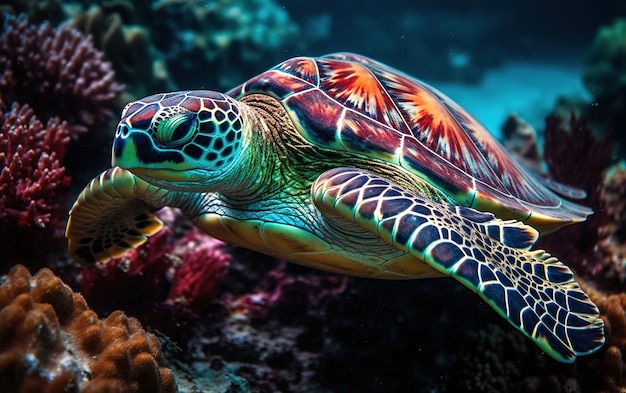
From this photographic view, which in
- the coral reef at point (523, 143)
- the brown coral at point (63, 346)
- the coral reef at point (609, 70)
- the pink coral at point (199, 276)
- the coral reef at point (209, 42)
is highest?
the coral reef at point (609, 70)

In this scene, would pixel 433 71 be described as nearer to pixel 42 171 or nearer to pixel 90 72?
pixel 90 72

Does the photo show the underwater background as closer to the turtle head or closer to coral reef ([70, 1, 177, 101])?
coral reef ([70, 1, 177, 101])

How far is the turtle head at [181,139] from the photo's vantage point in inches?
68.1

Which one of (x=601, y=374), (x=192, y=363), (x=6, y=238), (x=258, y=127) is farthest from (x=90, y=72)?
(x=601, y=374)

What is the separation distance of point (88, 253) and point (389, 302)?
1831mm

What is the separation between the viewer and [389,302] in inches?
96.4

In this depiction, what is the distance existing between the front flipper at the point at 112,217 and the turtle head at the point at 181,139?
15.8 inches

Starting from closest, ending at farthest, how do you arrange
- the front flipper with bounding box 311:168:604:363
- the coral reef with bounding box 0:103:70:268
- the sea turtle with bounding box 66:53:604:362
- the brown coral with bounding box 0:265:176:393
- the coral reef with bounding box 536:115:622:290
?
the brown coral with bounding box 0:265:176:393 < the front flipper with bounding box 311:168:604:363 < the sea turtle with bounding box 66:53:604:362 < the coral reef with bounding box 0:103:70:268 < the coral reef with bounding box 536:115:622:290

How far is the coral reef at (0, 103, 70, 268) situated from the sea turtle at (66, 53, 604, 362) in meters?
0.19

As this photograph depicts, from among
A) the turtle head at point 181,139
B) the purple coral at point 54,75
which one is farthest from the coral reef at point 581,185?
the purple coral at point 54,75

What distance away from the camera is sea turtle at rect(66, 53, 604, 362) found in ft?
5.16

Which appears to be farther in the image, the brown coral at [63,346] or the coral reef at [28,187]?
the coral reef at [28,187]

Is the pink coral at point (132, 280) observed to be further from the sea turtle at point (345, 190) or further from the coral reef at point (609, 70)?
the coral reef at point (609, 70)

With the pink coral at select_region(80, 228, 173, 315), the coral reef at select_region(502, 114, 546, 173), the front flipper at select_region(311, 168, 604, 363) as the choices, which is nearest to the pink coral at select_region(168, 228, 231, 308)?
the pink coral at select_region(80, 228, 173, 315)
